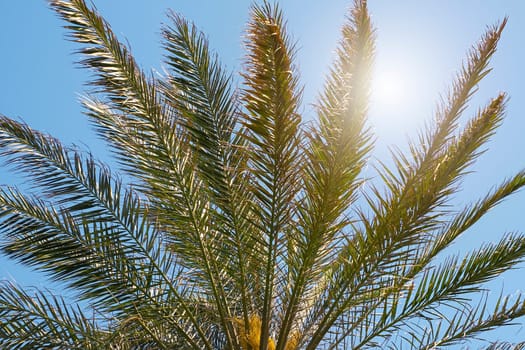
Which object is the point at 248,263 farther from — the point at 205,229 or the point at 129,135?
the point at 129,135

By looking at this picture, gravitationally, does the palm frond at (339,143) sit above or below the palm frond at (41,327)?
above

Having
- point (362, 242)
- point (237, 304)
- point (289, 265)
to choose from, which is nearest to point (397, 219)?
point (362, 242)

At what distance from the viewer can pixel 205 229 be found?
6.42m

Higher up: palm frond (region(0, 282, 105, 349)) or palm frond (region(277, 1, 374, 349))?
palm frond (region(277, 1, 374, 349))

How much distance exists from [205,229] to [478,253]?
2567 millimetres

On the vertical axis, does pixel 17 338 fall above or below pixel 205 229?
below

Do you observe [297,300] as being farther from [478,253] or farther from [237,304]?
[478,253]

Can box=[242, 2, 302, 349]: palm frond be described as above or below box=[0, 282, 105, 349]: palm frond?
above

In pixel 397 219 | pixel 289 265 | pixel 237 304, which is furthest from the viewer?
pixel 237 304

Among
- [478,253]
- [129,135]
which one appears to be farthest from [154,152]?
[478,253]

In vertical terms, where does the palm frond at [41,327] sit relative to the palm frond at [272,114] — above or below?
below

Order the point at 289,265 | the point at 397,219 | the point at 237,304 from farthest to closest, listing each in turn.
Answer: the point at 237,304 → the point at 289,265 → the point at 397,219

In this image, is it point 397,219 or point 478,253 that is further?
point 478,253

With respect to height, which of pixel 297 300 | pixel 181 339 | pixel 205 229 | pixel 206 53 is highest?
pixel 206 53
